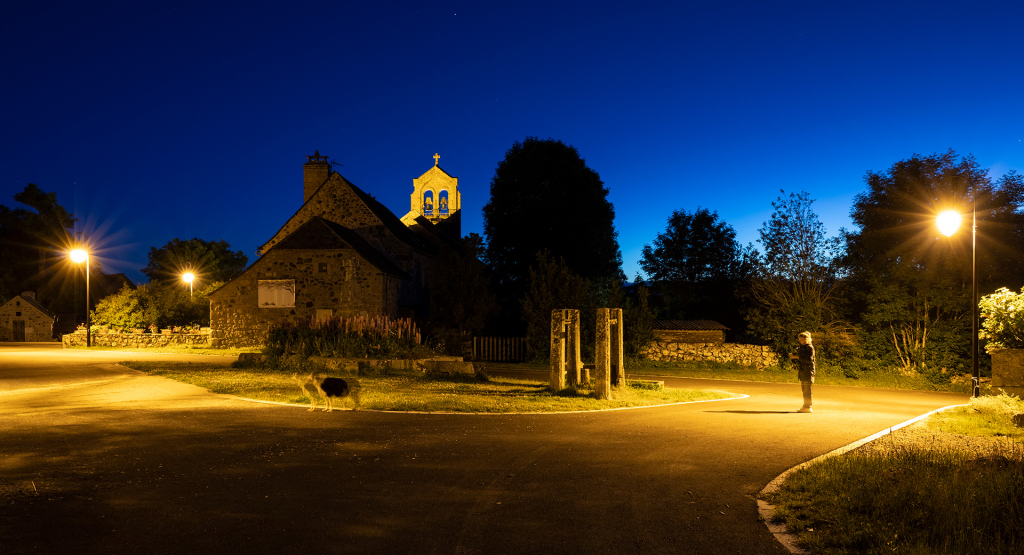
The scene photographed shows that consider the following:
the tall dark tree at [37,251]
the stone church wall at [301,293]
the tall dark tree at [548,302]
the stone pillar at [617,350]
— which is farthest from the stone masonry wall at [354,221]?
the tall dark tree at [37,251]

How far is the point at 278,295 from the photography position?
3319cm

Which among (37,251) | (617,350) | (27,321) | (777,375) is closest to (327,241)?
(617,350)

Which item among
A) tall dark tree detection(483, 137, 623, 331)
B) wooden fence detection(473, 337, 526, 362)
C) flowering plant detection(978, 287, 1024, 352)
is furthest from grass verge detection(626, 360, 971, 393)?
tall dark tree detection(483, 137, 623, 331)

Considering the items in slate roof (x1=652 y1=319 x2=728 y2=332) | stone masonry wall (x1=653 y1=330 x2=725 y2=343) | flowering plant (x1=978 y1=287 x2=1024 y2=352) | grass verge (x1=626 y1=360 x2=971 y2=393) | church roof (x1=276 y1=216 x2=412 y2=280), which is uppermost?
church roof (x1=276 y1=216 x2=412 y2=280)

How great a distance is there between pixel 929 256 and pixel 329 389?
21.7 metres

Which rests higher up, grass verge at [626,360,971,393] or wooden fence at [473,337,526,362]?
wooden fence at [473,337,526,362]

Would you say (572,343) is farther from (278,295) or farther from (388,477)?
(278,295)

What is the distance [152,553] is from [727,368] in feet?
80.0

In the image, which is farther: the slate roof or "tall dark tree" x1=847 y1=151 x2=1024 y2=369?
the slate roof

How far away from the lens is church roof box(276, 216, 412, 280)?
32.9 m

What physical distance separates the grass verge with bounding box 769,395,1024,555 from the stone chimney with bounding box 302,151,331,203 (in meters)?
37.6

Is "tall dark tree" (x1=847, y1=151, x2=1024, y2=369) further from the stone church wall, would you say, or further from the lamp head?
the stone church wall

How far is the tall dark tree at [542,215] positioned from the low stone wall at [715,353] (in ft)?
35.0

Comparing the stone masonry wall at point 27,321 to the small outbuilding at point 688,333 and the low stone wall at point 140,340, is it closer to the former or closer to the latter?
the low stone wall at point 140,340
